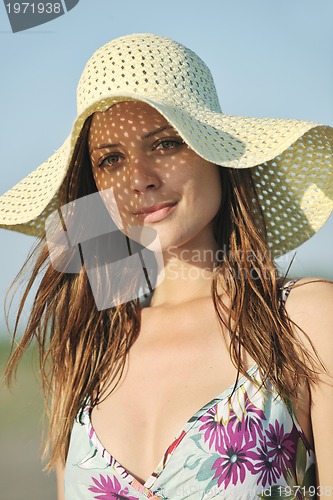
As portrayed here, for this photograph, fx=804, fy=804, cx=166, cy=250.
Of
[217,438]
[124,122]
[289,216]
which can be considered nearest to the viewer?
[217,438]

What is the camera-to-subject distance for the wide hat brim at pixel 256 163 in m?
2.19

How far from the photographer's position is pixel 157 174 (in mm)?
2225

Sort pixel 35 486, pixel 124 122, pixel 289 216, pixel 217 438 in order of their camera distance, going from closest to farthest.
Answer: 1. pixel 217 438
2. pixel 124 122
3. pixel 289 216
4. pixel 35 486

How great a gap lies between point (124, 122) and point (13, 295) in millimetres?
728

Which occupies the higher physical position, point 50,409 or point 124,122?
point 124,122

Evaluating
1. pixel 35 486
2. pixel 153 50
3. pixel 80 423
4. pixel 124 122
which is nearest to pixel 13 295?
pixel 80 423

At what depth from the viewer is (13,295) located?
2611 millimetres

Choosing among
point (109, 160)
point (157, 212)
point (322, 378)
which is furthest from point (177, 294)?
point (322, 378)

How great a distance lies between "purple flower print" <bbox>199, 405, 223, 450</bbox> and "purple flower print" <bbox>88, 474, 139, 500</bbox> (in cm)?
25

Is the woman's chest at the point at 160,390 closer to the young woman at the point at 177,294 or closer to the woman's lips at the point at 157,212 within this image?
the young woman at the point at 177,294

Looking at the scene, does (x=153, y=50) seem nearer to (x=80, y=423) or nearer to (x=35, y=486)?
(x=80, y=423)

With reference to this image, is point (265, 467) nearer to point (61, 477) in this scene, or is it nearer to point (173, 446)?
point (173, 446)

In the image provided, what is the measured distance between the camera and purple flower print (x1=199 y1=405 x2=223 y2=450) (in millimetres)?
2059

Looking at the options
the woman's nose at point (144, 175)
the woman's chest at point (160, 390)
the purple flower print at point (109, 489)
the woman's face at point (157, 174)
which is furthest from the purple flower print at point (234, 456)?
the woman's nose at point (144, 175)
